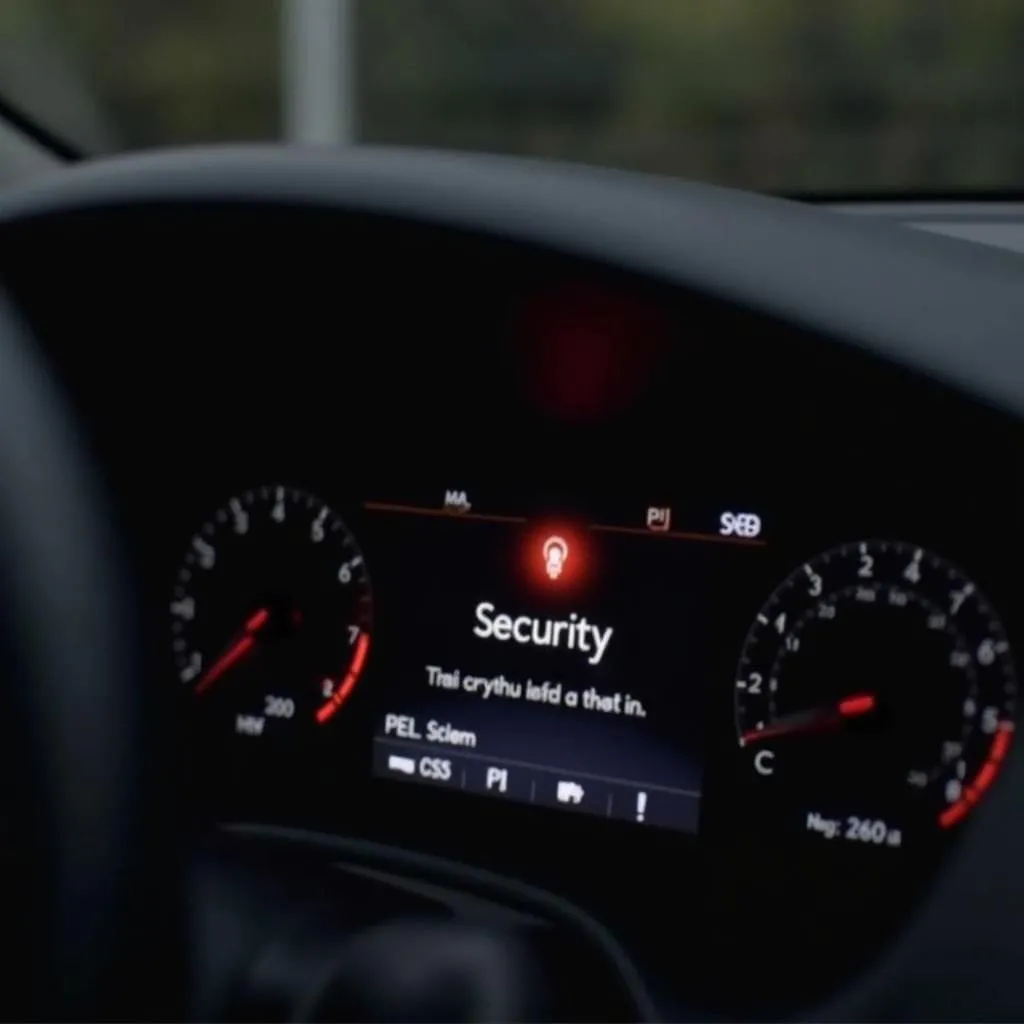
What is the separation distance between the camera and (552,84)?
6.20ft

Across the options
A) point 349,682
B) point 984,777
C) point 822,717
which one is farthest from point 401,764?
point 984,777

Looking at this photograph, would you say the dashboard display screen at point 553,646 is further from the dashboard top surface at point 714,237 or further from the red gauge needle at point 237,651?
the dashboard top surface at point 714,237

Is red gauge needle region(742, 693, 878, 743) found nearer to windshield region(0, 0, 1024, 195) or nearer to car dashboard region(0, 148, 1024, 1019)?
car dashboard region(0, 148, 1024, 1019)

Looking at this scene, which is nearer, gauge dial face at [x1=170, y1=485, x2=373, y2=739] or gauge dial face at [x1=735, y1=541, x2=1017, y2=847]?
gauge dial face at [x1=735, y1=541, x2=1017, y2=847]

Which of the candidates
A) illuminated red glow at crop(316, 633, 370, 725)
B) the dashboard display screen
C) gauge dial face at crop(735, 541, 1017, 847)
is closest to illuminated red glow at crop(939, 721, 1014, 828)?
gauge dial face at crop(735, 541, 1017, 847)

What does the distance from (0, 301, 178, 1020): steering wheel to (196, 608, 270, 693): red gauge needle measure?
2.3 inches

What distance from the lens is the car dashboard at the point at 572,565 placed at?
51.1 inches

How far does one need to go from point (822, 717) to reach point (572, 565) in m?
0.22

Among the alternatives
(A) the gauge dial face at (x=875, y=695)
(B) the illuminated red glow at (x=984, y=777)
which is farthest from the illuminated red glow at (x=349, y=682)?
(B) the illuminated red glow at (x=984, y=777)

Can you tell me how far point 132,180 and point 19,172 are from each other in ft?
1.28

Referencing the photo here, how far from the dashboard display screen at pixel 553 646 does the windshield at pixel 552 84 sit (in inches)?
17.1

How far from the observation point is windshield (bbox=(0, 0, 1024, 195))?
172 cm

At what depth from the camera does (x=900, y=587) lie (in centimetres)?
132

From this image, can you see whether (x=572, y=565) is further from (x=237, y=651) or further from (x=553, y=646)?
(x=237, y=651)
